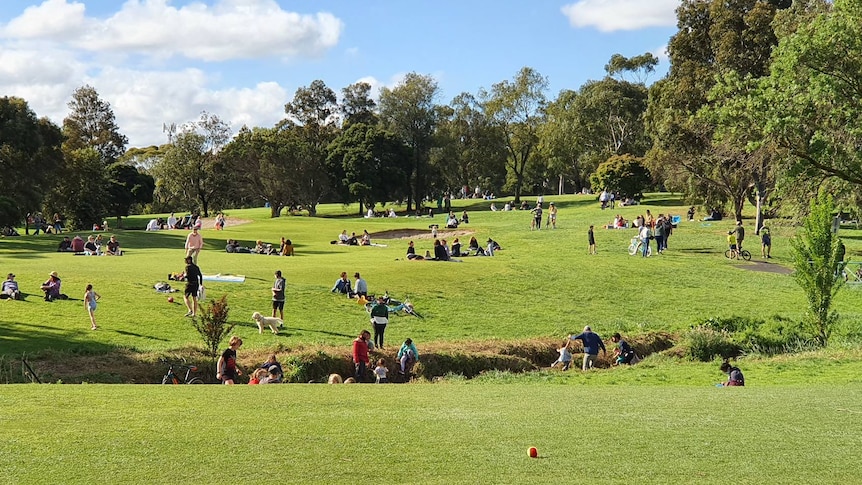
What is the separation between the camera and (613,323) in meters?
30.2

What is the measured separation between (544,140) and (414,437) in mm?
86223

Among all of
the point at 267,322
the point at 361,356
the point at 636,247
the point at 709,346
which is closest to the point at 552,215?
the point at 636,247

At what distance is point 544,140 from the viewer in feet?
309

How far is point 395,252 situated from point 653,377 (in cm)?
2705

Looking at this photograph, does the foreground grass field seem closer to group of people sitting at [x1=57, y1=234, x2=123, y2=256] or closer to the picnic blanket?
the picnic blanket

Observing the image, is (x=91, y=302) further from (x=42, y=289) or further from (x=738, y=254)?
(x=738, y=254)

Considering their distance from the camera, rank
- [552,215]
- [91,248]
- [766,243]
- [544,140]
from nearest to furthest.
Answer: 1. [91,248]
2. [766,243]
3. [552,215]
4. [544,140]

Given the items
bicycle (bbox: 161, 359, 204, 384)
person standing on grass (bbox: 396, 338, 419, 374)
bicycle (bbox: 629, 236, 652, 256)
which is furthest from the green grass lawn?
person standing on grass (bbox: 396, 338, 419, 374)

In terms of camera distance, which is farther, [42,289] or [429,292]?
[429,292]

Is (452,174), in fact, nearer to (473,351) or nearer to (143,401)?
(473,351)

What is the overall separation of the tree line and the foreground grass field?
13.6 m

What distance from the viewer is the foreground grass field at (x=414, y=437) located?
29.2 ft

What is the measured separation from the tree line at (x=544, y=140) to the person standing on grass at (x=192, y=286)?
18075mm

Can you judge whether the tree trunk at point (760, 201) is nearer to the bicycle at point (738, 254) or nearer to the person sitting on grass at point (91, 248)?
the bicycle at point (738, 254)
